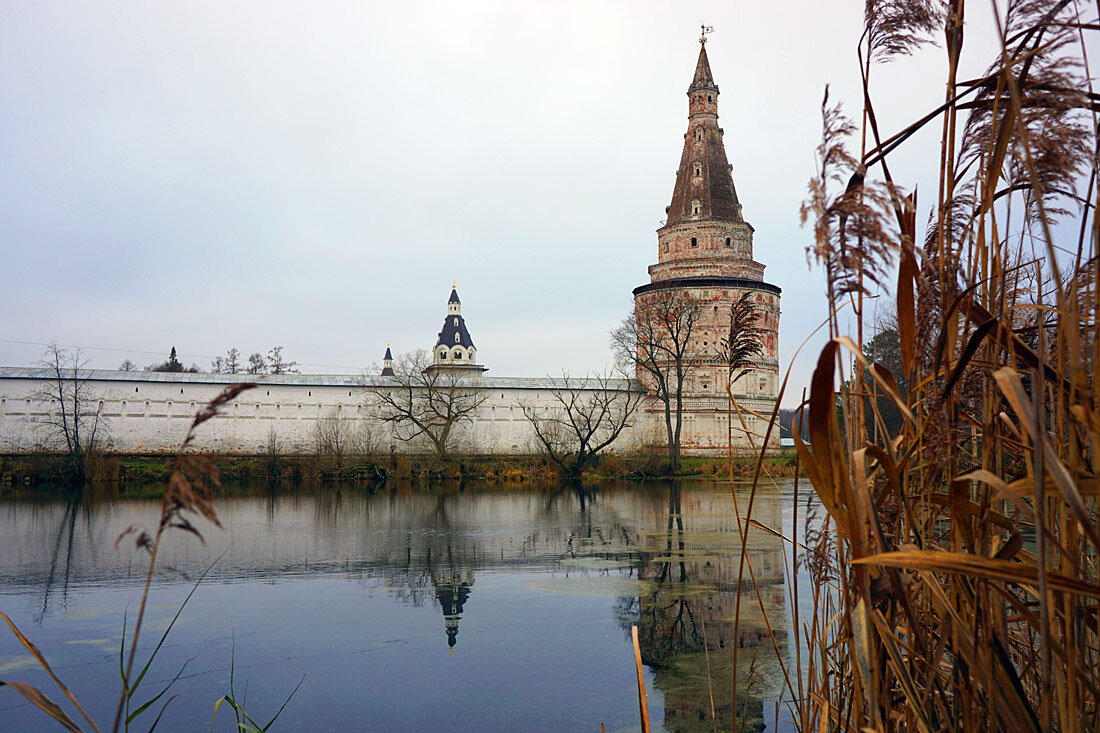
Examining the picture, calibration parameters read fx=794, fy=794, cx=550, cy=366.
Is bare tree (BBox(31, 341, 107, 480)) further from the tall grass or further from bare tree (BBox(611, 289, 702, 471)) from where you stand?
the tall grass

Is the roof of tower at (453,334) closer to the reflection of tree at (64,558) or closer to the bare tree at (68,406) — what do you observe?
the bare tree at (68,406)

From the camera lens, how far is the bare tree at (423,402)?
25500mm

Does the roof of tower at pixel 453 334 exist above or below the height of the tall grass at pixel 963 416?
above

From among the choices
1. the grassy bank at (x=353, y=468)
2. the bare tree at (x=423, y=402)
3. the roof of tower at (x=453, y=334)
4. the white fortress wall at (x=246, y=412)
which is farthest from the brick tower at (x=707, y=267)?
the roof of tower at (x=453, y=334)

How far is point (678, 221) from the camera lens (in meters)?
33.1

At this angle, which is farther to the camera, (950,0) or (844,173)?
(950,0)

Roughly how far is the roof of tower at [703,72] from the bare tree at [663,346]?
9.20 metres

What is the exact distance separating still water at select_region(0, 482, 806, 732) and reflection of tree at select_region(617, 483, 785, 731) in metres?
0.02

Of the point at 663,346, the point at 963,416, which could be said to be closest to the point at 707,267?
the point at 663,346

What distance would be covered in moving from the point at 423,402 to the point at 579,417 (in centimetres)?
541

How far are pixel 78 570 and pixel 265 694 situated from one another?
4431 mm

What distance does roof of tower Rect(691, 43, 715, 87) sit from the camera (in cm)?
3319

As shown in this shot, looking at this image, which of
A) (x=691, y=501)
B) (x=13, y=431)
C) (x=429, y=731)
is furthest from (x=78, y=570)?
(x=13, y=431)

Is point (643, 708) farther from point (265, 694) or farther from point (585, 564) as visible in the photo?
point (585, 564)
